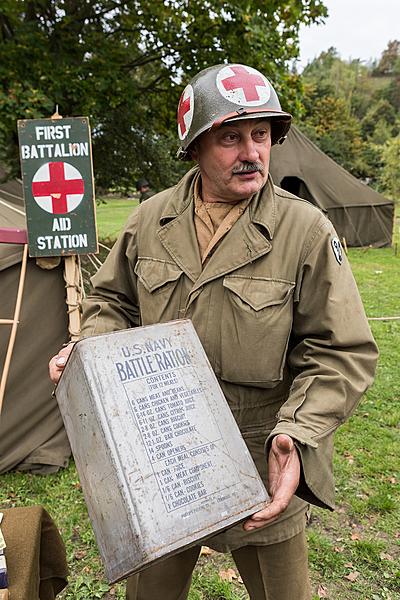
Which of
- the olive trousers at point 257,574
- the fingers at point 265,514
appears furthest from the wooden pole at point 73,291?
the fingers at point 265,514

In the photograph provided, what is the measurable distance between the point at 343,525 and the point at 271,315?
250 cm

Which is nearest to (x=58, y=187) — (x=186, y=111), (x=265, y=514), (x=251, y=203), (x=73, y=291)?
(x=73, y=291)

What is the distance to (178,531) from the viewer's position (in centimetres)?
132

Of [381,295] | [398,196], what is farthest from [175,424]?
[398,196]

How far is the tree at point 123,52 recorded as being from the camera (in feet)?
26.2

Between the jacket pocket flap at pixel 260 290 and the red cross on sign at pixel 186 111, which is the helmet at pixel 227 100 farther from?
the jacket pocket flap at pixel 260 290

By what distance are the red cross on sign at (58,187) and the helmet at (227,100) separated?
216 cm

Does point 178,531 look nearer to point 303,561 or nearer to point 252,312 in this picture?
point 252,312

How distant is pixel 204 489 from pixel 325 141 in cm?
3664

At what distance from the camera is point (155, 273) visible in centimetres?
190

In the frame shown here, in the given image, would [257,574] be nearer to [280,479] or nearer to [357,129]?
[280,479]

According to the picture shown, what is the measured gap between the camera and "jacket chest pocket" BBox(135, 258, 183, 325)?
6.11 ft

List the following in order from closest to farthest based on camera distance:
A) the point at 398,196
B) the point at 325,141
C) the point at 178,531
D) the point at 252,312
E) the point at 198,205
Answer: the point at 178,531
the point at 252,312
the point at 198,205
the point at 398,196
the point at 325,141

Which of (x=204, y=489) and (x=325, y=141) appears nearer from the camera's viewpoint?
(x=204, y=489)
